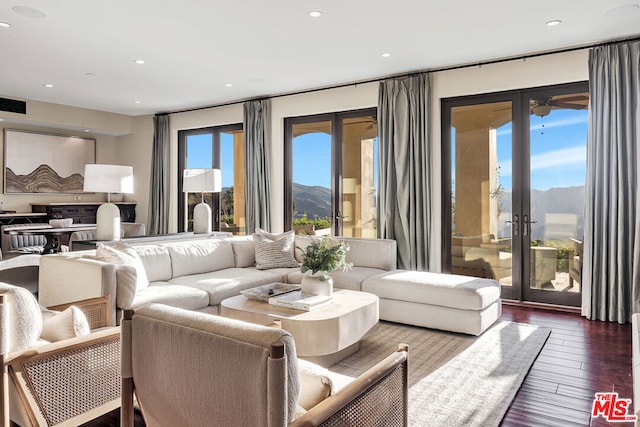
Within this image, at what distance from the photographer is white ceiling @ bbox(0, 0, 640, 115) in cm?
367

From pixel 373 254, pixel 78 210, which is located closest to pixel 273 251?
pixel 373 254

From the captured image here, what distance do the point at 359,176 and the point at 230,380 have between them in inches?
201

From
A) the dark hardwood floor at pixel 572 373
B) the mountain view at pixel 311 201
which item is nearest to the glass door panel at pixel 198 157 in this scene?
the mountain view at pixel 311 201

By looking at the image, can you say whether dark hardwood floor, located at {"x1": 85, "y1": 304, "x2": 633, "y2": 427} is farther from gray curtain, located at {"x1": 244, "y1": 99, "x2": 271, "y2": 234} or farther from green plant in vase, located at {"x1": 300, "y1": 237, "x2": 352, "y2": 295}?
gray curtain, located at {"x1": 244, "y1": 99, "x2": 271, "y2": 234}

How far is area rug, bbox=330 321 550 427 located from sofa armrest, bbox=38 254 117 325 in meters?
1.73

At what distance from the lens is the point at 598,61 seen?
4434 millimetres

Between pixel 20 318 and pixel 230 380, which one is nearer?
pixel 230 380

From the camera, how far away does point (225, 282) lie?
423 centimetres

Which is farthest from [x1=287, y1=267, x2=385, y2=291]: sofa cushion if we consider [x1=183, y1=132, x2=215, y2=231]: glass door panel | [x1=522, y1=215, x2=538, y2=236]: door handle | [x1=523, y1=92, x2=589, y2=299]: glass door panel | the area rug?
[x1=183, y1=132, x2=215, y2=231]: glass door panel

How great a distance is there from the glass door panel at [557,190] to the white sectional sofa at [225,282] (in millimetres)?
1087

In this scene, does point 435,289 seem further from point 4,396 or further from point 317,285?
point 4,396

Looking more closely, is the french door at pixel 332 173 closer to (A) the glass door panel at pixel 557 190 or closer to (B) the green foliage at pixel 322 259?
(A) the glass door panel at pixel 557 190

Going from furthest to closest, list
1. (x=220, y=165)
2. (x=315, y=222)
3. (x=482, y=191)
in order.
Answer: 1. (x=220, y=165)
2. (x=315, y=222)
3. (x=482, y=191)

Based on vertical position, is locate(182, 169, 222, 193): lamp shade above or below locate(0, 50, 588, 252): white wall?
below
